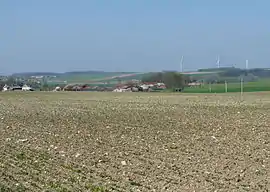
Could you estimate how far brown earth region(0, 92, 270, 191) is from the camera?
1220 cm

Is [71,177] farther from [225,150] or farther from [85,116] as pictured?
[85,116]

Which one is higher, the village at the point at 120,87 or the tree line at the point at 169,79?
the tree line at the point at 169,79

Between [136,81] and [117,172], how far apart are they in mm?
84208

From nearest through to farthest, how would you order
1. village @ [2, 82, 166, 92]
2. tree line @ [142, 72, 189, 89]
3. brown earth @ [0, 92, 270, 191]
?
1. brown earth @ [0, 92, 270, 191]
2. village @ [2, 82, 166, 92]
3. tree line @ [142, 72, 189, 89]

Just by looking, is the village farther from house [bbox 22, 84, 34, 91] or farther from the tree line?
the tree line

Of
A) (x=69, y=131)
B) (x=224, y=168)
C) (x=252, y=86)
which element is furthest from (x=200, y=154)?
(x=252, y=86)

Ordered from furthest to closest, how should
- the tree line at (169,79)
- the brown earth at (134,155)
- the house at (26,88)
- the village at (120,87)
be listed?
1. the tree line at (169,79)
2. the house at (26,88)
3. the village at (120,87)
4. the brown earth at (134,155)

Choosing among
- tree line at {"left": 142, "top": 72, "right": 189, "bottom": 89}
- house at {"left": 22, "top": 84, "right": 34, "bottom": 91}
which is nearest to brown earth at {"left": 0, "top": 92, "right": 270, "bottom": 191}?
house at {"left": 22, "top": 84, "right": 34, "bottom": 91}

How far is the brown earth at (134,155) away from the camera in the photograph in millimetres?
12203

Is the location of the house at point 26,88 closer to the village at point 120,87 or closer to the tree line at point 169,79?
the village at point 120,87

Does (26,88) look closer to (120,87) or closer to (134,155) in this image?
(120,87)

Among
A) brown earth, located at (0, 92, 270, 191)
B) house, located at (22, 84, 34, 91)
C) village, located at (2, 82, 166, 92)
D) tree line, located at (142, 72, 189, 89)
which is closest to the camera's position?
brown earth, located at (0, 92, 270, 191)

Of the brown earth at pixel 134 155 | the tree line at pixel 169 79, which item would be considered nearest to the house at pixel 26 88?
the tree line at pixel 169 79

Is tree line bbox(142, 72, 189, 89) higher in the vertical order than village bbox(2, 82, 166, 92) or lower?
higher
